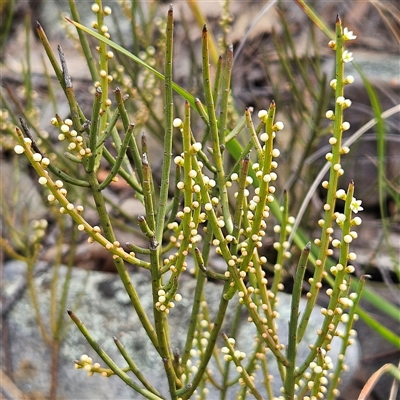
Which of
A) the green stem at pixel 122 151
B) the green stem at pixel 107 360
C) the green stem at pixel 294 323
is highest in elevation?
the green stem at pixel 122 151

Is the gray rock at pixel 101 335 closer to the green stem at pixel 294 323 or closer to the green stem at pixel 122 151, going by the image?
the green stem at pixel 294 323

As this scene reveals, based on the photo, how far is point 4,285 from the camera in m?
1.88

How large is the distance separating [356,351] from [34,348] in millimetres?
857

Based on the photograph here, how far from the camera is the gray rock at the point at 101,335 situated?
151 cm

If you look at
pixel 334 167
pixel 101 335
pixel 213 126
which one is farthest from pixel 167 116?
pixel 101 335

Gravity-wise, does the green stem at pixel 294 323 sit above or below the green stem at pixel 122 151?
below

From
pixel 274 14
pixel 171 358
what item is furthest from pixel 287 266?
pixel 274 14

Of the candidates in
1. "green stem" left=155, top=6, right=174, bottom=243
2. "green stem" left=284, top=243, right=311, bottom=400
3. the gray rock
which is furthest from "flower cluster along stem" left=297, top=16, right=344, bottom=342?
the gray rock

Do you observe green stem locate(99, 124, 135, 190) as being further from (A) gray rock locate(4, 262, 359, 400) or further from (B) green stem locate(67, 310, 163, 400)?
(A) gray rock locate(4, 262, 359, 400)

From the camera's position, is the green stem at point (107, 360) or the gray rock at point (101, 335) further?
the gray rock at point (101, 335)

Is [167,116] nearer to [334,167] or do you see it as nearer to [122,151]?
[122,151]

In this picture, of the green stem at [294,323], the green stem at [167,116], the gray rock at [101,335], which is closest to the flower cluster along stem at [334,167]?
the green stem at [294,323]

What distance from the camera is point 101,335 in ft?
5.40

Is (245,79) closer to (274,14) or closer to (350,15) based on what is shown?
(274,14)
